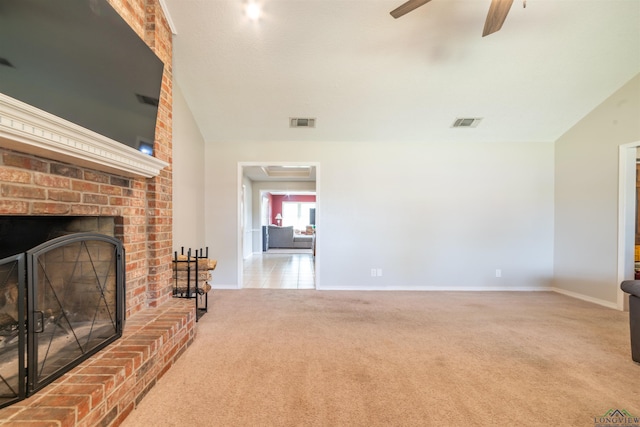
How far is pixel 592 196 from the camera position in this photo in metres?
3.54

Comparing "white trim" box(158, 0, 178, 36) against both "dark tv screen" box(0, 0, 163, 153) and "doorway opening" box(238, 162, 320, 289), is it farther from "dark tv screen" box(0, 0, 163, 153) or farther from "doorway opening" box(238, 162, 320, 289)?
"doorway opening" box(238, 162, 320, 289)

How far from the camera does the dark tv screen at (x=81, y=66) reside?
3.52ft

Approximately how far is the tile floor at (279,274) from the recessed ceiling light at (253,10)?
353cm

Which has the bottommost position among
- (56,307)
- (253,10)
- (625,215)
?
(56,307)

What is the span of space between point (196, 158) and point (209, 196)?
2.07ft

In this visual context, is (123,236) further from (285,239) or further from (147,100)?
(285,239)

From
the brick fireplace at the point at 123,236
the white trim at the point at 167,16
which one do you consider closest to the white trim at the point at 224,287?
the brick fireplace at the point at 123,236

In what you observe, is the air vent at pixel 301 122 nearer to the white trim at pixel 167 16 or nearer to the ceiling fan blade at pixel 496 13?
the white trim at pixel 167 16

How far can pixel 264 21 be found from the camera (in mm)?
2369

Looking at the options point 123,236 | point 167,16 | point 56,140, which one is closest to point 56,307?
point 123,236

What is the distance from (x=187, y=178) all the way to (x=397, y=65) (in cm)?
290

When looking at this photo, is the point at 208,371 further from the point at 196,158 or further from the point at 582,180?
the point at 582,180

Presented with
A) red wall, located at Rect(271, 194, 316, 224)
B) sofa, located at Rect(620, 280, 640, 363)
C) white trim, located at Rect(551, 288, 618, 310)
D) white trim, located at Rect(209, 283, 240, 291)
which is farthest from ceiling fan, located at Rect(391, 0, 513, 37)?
red wall, located at Rect(271, 194, 316, 224)

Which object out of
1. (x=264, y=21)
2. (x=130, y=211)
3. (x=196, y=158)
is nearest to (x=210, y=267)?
(x=130, y=211)
